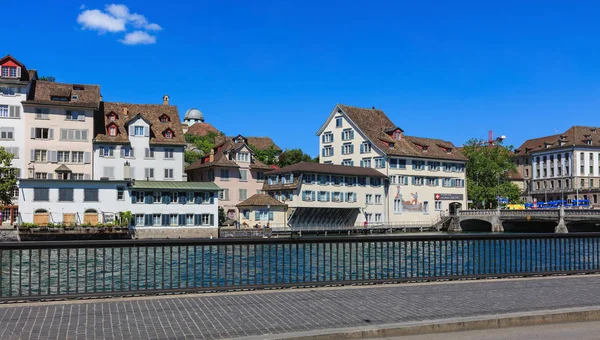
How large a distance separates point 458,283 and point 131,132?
64967mm

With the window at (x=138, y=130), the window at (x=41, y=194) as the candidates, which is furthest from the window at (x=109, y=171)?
the window at (x=41, y=194)

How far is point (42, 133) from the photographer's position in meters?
70.1

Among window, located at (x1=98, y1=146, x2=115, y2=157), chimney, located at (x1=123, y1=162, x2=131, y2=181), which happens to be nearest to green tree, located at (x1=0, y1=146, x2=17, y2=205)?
window, located at (x1=98, y1=146, x2=115, y2=157)

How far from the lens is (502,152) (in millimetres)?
118750

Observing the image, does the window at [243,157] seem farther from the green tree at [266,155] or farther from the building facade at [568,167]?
the building facade at [568,167]

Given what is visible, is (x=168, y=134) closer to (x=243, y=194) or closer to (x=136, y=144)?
(x=136, y=144)

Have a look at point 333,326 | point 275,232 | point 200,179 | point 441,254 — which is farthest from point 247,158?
point 333,326

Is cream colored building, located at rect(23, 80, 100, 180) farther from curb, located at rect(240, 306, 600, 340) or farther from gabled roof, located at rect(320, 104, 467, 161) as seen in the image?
curb, located at rect(240, 306, 600, 340)

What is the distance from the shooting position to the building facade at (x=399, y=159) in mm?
90000

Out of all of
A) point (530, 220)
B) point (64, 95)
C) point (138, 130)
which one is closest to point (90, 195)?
point (138, 130)

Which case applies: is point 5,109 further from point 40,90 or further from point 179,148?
point 179,148

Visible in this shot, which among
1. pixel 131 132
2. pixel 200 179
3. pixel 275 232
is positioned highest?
pixel 131 132

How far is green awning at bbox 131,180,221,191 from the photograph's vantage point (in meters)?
67.5

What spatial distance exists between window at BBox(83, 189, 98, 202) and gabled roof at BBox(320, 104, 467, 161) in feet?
136
